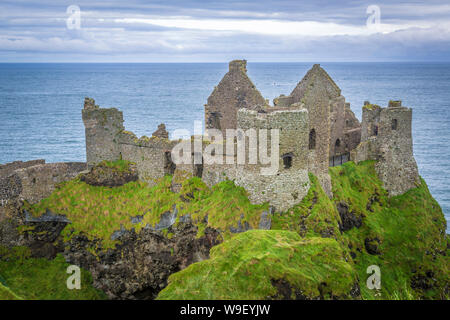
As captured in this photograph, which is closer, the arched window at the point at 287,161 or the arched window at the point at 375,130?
the arched window at the point at 287,161

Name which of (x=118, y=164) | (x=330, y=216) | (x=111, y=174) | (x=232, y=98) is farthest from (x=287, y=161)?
(x=111, y=174)

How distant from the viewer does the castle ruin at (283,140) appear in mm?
30250

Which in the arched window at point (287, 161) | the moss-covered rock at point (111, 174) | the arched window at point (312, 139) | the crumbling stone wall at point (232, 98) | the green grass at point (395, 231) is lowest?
the green grass at point (395, 231)

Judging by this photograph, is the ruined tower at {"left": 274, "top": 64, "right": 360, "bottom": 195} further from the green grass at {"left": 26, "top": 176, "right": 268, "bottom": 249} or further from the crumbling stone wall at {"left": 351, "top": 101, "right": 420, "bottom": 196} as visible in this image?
the green grass at {"left": 26, "top": 176, "right": 268, "bottom": 249}

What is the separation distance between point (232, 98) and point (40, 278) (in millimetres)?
21795

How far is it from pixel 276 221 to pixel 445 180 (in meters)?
62.9

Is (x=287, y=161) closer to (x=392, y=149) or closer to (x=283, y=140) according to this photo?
(x=283, y=140)

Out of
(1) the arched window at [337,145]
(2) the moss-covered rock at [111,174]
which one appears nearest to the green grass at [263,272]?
(2) the moss-covered rock at [111,174]

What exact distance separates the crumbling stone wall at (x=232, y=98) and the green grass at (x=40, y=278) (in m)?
17.5

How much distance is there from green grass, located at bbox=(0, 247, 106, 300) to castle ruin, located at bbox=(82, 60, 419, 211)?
29.1ft

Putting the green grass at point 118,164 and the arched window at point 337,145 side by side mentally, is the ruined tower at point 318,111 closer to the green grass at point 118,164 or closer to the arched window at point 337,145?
the arched window at point 337,145

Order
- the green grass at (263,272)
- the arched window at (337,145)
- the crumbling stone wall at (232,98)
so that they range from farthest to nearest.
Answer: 1. the arched window at (337,145)
2. the crumbling stone wall at (232,98)
3. the green grass at (263,272)
